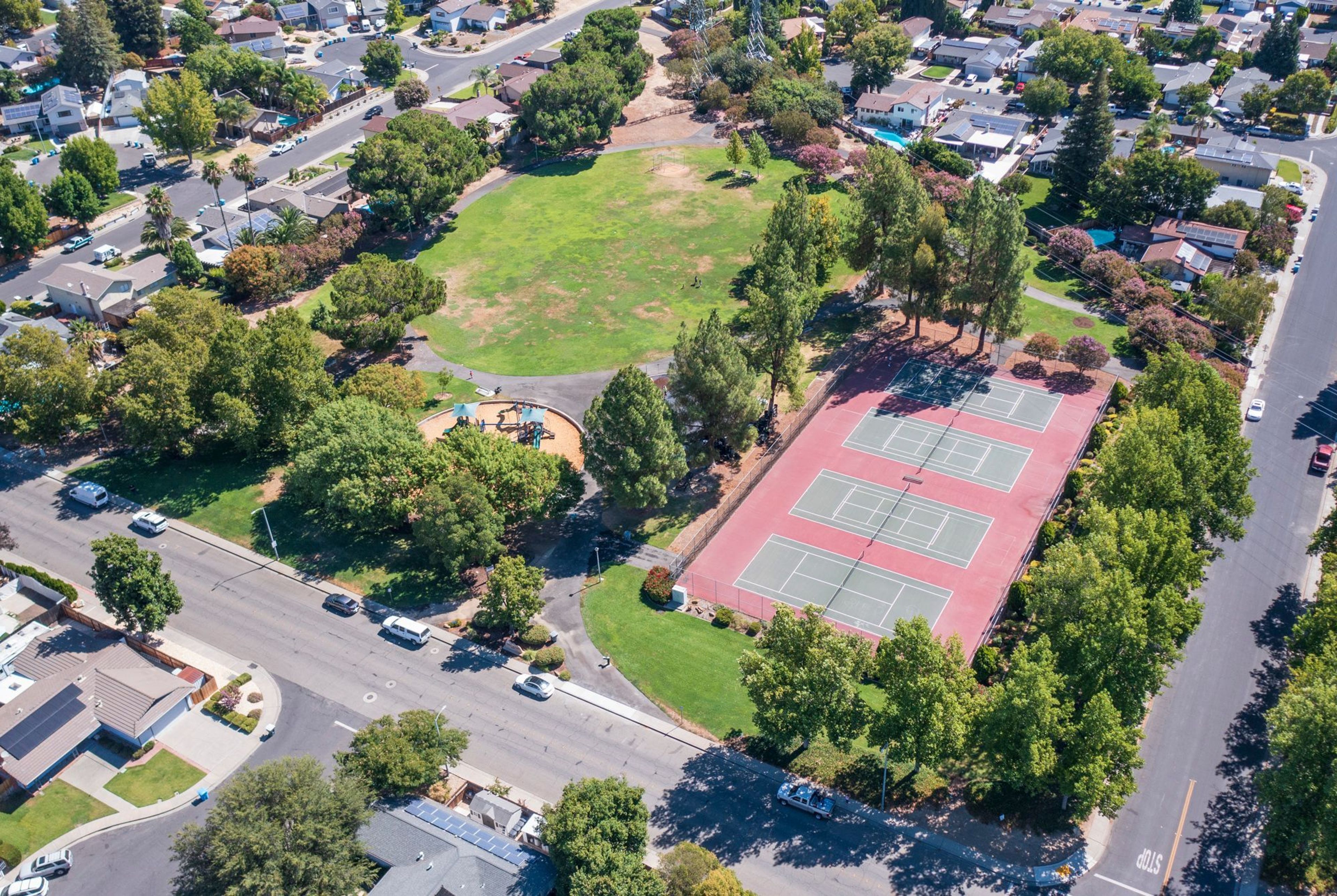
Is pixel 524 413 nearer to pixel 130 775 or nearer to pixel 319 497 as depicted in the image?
pixel 319 497

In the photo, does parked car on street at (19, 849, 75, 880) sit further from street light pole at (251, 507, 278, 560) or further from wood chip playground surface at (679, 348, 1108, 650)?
wood chip playground surface at (679, 348, 1108, 650)

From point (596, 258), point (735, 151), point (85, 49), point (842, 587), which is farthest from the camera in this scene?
point (85, 49)

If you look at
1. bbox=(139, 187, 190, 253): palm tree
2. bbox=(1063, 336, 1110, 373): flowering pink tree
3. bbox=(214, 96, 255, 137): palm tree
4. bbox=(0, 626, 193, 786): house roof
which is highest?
bbox=(214, 96, 255, 137): palm tree

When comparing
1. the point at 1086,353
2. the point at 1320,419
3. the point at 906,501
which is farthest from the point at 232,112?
the point at 1320,419

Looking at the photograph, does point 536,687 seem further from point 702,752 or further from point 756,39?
point 756,39

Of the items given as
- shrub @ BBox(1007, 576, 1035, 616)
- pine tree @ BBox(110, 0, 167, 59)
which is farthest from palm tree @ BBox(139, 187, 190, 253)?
shrub @ BBox(1007, 576, 1035, 616)
